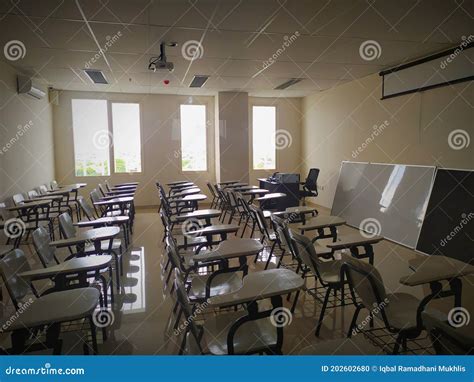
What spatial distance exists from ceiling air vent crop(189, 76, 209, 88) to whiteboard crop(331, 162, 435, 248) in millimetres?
3417

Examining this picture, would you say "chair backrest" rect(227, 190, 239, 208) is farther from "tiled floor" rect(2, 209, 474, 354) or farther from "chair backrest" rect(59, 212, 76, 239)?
"chair backrest" rect(59, 212, 76, 239)

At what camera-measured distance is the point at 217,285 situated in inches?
107

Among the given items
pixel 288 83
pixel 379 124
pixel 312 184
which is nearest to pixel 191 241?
pixel 379 124

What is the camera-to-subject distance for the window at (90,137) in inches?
340

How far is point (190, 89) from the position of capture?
835 centimetres

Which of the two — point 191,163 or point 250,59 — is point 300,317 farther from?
point 191,163

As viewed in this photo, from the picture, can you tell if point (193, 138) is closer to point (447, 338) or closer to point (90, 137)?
point (90, 137)

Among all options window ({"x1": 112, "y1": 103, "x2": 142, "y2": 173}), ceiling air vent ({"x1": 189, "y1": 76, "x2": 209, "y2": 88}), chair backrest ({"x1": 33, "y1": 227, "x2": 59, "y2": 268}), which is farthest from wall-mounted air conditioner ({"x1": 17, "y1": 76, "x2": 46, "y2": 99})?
chair backrest ({"x1": 33, "y1": 227, "x2": 59, "y2": 268})

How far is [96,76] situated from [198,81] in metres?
1.99

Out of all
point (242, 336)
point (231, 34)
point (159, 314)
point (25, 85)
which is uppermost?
point (231, 34)

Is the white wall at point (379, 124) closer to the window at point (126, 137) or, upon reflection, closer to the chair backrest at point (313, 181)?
the chair backrest at point (313, 181)

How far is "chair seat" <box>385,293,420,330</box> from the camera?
2029 millimetres

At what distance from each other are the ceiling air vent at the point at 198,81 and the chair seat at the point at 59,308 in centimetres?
561
